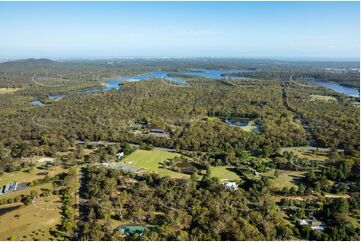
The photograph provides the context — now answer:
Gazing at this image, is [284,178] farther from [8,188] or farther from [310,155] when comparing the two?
[8,188]

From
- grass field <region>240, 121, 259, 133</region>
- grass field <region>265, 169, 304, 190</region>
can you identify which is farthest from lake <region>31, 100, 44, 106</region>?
grass field <region>265, 169, 304, 190</region>

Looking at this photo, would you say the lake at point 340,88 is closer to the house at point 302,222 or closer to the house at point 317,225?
the house at point 317,225

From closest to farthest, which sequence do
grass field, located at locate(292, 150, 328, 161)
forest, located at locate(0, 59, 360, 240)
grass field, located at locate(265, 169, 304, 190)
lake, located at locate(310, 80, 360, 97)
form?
forest, located at locate(0, 59, 360, 240) → grass field, located at locate(265, 169, 304, 190) → grass field, located at locate(292, 150, 328, 161) → lake, located at locate(310, 80, 360, 97)

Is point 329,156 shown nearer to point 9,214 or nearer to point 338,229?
point 338,229

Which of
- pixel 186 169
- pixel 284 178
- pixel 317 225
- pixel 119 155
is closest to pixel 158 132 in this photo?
pixel 119 155

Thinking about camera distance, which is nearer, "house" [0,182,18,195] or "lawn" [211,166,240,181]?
"house" [0,182,18,195]

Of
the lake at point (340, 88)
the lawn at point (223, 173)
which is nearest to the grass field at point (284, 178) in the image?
the lawn at point (223, 173)

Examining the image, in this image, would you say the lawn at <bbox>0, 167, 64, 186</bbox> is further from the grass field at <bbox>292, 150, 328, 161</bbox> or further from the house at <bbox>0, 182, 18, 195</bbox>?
the grass field at <bbox>292, 150, 328, 161</bbox>
